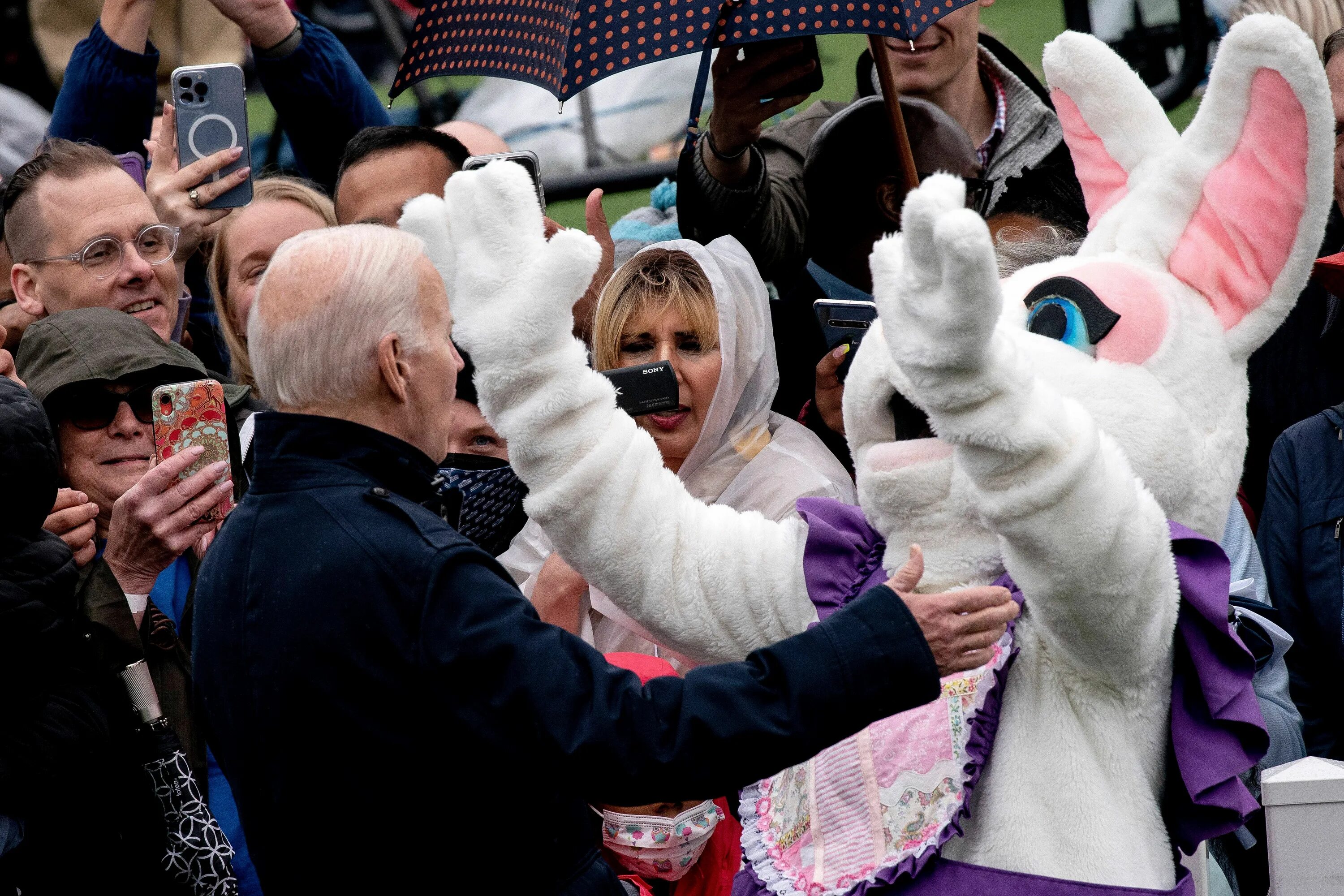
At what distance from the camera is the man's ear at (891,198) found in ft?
11.8

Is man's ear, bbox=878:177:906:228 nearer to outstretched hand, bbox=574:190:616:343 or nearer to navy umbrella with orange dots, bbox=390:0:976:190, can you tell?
navy umbrella with orange dots, bbox=390:0:976:190

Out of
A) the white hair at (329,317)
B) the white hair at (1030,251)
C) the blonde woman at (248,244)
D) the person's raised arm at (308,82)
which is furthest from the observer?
the person's raised arm at (308,82)

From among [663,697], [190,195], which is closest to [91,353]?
[190,195]

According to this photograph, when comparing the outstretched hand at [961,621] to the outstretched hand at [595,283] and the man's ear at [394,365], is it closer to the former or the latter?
the man's ear at [394,365]

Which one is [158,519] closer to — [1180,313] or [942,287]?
[942,287]

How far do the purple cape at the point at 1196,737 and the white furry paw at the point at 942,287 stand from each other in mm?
467

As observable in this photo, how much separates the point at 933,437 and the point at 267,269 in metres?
0.95

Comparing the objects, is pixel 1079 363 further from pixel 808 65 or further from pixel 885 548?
pixel 808 65

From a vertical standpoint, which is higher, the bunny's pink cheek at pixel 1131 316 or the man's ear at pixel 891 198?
the bunny's pink cheek at pixel 1131 316

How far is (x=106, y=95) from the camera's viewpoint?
12.7 ft

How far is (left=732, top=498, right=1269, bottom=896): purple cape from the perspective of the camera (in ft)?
6.68

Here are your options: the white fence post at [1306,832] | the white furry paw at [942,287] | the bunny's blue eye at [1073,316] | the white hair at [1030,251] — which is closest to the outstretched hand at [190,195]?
the white hair at [1030,251]

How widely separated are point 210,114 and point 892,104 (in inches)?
66.1

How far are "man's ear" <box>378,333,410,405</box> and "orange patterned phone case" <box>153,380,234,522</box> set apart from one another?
912mm
